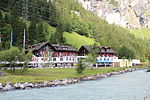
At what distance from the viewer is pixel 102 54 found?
382 ft

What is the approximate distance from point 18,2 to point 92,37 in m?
55.3

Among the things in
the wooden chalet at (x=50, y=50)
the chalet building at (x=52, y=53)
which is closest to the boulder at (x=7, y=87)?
the chalet building at (x=52, y=53)

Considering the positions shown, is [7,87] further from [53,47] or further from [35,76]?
[53,47]

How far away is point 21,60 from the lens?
5294 cm

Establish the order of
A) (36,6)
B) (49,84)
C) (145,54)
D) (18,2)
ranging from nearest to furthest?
(49,84) < (18,2) < (36,6) < (145,54)

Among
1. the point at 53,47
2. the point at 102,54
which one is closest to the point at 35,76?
the point at 53,47

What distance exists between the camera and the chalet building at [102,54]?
93.9 metres

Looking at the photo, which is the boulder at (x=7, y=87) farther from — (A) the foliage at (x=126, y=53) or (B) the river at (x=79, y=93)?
(A) the foliage at (x=126, y=53)

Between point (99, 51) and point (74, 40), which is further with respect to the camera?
point (74, 40)

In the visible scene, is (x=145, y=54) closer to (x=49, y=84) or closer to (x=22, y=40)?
(x=22, y=40)

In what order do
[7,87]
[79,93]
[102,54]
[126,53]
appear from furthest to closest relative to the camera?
[126,53], [102,54], [7,87], [79,93]

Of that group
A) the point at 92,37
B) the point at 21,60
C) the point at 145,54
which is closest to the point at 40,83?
the point at 21,60

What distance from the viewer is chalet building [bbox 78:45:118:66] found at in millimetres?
93875

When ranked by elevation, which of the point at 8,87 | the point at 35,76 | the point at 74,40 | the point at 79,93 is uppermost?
the point at 74,40
